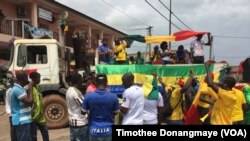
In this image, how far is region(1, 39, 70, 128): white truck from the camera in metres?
12.4

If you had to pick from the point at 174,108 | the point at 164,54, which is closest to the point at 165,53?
the point at 164,54

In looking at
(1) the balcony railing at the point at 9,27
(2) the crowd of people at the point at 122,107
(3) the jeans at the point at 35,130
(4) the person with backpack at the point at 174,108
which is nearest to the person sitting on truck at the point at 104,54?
(3) the jeans at the point at 35,130

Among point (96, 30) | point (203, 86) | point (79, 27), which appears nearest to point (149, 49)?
point (203, 86)

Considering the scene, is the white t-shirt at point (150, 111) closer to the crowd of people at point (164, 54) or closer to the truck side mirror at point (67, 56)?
the crowd of people at point (164, 54)

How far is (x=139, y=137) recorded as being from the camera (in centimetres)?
437

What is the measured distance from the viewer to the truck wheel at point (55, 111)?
502 inches

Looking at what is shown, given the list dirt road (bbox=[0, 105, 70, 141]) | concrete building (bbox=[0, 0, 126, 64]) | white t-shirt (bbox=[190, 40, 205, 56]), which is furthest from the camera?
concrete building (bbox=[0, 0, 126, 64])

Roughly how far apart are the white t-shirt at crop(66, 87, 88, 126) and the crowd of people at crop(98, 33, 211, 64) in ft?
19.4

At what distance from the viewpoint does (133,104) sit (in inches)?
250

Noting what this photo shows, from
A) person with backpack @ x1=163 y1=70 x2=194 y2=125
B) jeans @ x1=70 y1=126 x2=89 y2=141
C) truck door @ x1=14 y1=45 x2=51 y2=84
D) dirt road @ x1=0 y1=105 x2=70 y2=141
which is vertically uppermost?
truck door @ x1=14 y1=45 x2=51 y2=84

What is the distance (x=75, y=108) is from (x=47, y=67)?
20.2 feet

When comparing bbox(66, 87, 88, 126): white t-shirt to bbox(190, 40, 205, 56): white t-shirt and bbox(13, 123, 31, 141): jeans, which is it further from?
Answer: bbox(190, 40, 205, 56): white t-shirt

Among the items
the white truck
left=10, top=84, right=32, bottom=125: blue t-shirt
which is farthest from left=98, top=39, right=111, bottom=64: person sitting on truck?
left=10, top=84, right=32, bottom=125: blue t-shirt

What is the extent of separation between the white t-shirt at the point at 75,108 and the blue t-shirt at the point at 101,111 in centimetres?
79
